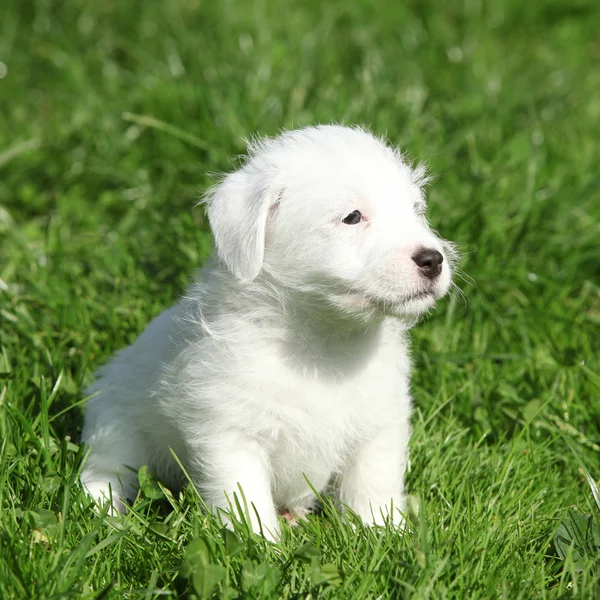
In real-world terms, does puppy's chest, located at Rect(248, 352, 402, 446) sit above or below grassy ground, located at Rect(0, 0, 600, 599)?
above

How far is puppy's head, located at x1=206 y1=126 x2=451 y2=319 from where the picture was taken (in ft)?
10.2

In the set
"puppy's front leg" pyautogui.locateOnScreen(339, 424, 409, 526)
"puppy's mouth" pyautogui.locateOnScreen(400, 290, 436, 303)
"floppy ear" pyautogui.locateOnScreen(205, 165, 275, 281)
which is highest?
"floppy ear" pyautogui.locateOnScreen(205, 165, 275, 281)

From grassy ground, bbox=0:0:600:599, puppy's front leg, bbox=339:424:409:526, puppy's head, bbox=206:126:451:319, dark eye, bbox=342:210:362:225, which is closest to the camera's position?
grassy ground, bbox=0:0:600:599

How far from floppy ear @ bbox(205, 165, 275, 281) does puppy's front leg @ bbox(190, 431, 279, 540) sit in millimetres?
630

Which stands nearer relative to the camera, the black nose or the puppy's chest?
the black nose

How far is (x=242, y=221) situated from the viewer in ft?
10.6

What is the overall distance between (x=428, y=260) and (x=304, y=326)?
1.91 feet

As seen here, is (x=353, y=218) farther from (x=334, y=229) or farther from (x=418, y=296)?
(x=418, y=296)

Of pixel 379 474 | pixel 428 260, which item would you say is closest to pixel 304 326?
pixel 428 260

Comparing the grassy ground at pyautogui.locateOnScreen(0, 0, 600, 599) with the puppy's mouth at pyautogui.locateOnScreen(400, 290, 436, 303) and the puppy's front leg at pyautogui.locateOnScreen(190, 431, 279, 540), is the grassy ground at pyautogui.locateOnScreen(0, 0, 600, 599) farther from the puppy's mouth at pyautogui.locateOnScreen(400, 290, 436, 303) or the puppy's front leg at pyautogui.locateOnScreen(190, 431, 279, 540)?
the puppy's mouth at pyautogui.locateOnScreen(400, 290, 436, 303)

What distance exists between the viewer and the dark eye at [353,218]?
321 cm

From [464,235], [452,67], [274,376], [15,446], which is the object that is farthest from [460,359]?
[452,67]

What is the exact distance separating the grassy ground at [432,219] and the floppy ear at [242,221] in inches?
38.1

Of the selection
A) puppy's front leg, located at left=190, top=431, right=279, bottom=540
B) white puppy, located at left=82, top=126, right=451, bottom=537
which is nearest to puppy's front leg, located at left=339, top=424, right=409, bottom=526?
white puppy, located at left=82, top=126, right=451, bottom=537
